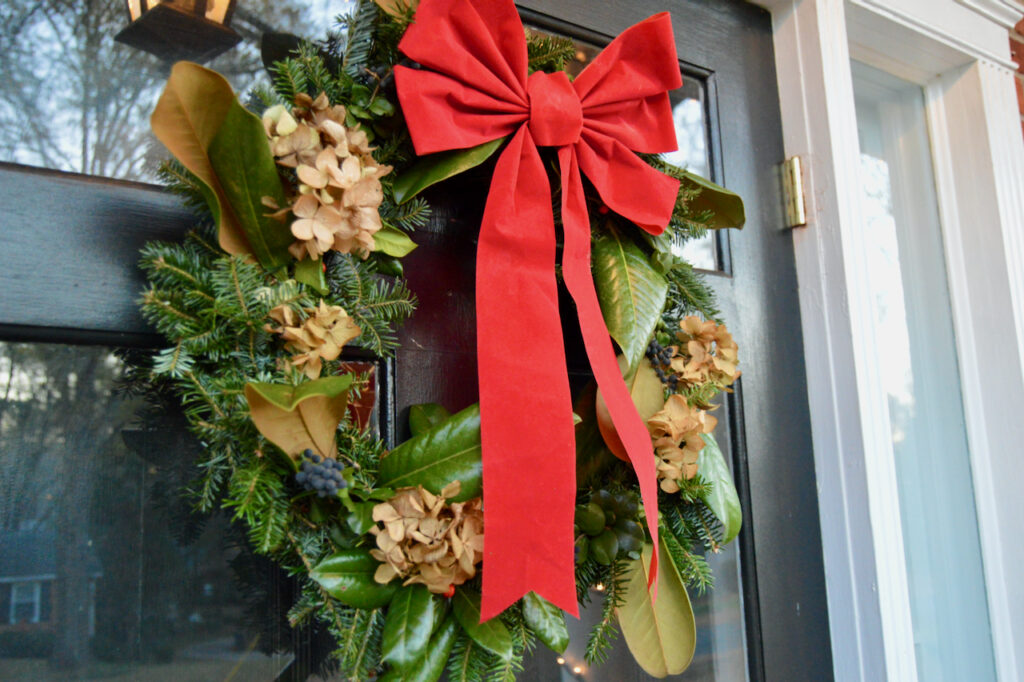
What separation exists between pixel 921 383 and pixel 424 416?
1.01 metres

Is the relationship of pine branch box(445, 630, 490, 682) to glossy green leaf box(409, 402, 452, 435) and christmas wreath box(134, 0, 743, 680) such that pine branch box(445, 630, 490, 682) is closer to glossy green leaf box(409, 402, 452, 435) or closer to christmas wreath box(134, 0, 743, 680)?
christmas wreath box(134, 0, 743, 680)

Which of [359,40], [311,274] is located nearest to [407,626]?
[311,274]

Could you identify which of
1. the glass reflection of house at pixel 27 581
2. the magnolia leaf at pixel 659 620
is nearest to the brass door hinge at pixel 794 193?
the magnolia leaf at pixel 659 620

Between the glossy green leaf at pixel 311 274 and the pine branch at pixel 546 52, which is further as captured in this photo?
the pine branch at pixel 546 52

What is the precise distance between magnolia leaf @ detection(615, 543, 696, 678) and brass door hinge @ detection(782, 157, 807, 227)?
22.3 inches

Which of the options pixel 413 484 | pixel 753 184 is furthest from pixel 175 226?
pixel 753 184

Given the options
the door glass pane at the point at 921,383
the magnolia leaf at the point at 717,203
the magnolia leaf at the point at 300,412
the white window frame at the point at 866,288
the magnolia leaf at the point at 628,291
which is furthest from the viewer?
the door glass pane at the point at 921,383

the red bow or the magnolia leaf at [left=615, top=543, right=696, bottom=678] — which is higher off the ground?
the red bow

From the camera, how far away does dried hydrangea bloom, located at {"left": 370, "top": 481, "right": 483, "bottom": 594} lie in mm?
591

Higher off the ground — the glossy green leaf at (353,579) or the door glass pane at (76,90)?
the door glass pane at (76,90)

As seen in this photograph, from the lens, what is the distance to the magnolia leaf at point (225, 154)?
0.55 metres

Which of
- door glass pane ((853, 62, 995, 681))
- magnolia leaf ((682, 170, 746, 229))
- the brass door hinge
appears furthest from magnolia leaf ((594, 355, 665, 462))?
door glass pane ((853, 62, 995, 681))

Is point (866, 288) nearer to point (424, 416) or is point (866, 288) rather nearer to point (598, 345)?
point (598, 345)

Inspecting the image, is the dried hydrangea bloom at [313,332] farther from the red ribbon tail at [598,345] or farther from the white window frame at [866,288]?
the white window frame at [866,288]
